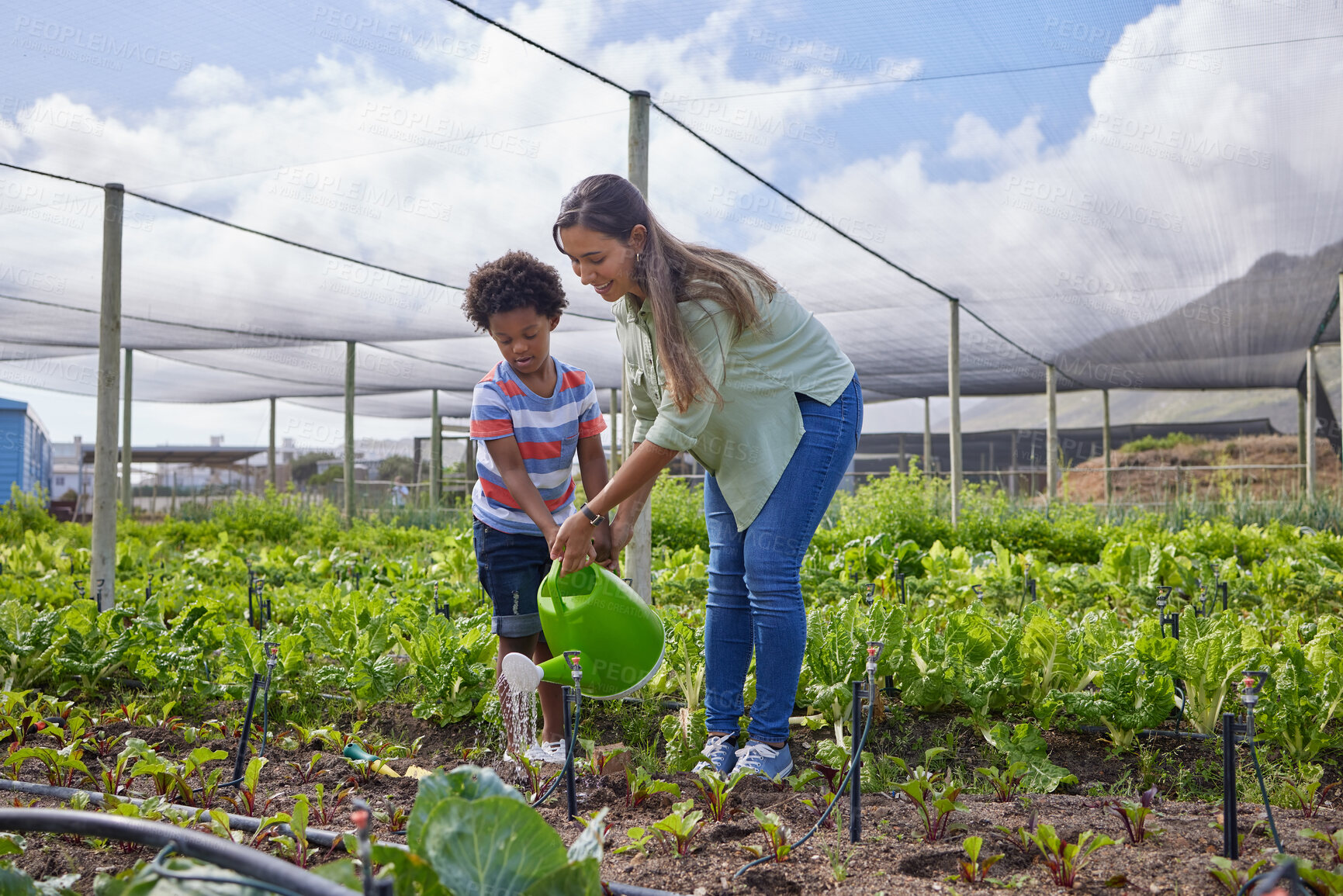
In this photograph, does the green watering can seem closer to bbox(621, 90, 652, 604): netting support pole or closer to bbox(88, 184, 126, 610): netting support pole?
bbox(621, 90, 652, 604): netting support pole

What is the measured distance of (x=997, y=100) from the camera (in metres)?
3.93

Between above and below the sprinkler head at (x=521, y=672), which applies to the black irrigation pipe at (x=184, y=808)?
below

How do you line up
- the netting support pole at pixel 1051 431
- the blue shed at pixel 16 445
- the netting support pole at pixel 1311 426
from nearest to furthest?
the netting support pole at pixel 1311 426 → the netting support pole at pixel 1051 431 → the blue shed at pixel 16 445

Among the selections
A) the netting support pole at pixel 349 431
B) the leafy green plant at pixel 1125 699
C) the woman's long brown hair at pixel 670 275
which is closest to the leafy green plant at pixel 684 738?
the woman's long brown hair at pixel 670 275

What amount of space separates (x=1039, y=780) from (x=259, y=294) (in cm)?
611

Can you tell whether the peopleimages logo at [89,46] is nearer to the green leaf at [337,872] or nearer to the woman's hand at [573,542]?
the woman's hand at [573,542]

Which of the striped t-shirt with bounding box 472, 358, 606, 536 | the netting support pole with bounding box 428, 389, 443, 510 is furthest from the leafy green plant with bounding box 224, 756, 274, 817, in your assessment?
the netting support pole with bounding box 428, 389, 443, 510

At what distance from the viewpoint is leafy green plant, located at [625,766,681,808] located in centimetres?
165

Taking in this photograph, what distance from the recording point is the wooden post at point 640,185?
318cm

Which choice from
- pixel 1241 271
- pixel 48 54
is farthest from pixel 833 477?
pixel 1241 271

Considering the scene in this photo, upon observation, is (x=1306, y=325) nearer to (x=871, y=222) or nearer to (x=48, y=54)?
(x=871, y=222)

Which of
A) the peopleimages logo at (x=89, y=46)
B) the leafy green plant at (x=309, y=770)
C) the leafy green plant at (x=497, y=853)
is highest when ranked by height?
the peopleimages logo at (x=89, y=46)

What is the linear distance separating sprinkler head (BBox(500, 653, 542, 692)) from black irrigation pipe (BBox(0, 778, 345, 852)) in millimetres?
459

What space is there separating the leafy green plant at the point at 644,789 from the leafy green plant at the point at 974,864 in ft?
1.79
